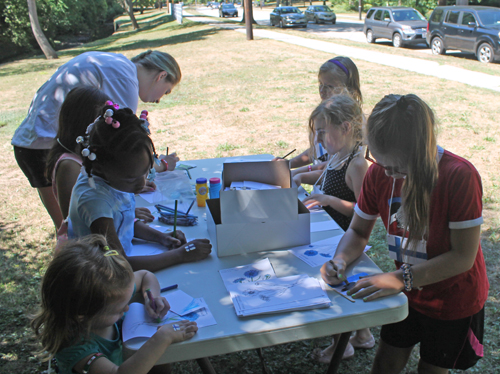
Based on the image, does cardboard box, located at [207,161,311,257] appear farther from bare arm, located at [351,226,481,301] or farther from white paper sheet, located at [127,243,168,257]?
bare arm, located at [351,226,481,301]

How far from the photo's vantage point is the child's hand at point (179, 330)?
4.30ft

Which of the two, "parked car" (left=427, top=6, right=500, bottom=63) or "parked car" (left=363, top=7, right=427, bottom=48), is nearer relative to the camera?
"parked car" (left=427, top=6, right=500, bottom=63)

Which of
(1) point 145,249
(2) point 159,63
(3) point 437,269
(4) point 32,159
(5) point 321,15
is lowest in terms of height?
(1) point 145,249

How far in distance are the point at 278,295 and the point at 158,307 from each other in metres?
0.43

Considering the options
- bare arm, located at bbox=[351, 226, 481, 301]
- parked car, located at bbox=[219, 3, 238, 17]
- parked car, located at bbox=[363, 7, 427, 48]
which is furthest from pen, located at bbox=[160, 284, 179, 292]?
parked car, located at bbox=[219, 3, 238, 17]

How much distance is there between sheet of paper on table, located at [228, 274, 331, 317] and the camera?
146 cm

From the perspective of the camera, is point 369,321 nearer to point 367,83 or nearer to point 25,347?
point 25,347

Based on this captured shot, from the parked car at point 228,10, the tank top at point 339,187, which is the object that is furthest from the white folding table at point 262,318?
the parked car at point 228,10

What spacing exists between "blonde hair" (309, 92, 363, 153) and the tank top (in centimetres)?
11

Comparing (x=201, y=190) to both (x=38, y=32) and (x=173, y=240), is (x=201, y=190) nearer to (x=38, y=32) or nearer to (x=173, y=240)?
(x=173, y=240)

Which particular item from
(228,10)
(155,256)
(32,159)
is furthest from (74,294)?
(228,10)

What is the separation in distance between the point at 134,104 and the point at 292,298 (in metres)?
1.73

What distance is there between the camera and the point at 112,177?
1722 mm

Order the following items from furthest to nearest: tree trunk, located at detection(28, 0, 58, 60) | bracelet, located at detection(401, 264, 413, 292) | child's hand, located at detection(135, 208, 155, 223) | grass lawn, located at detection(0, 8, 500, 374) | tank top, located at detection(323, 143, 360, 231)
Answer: tree trunk, located at detection(28, 0, 58, 60), grass lawn, located at detection(0, 8, 500, 374), tank top, located at detection(323, 143, 360, 231), child's hand, located at detection(135, 208, 155, 223), bracelet, located at detection(401, 264, 413, 292)
